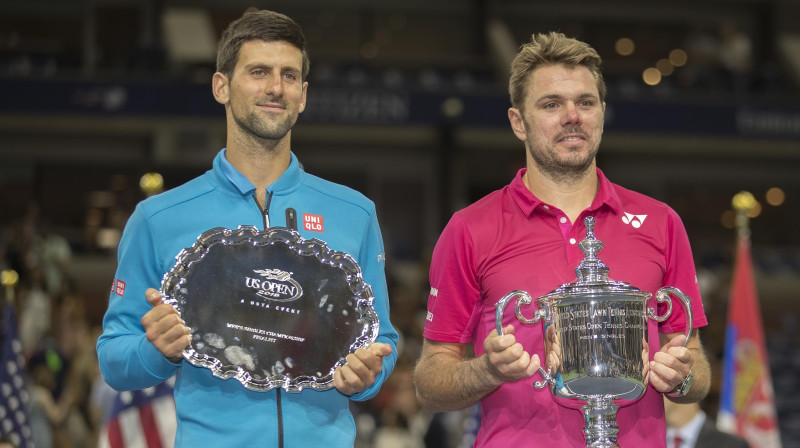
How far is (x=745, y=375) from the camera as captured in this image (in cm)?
796

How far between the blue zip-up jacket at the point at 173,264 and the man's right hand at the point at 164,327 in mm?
100

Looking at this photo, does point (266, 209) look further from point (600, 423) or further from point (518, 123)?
point (600, 423)

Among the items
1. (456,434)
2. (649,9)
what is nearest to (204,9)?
(649,9)

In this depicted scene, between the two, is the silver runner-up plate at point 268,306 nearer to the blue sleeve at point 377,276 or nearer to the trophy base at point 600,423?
the blue sleeve at point 377,276

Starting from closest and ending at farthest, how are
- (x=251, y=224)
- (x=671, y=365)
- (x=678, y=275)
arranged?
(x=671, y=365)
(x=251, y=224)
(x=678, y=275)

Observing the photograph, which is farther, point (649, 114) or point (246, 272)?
point (649, 114)

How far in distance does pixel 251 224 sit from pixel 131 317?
0.41 metres

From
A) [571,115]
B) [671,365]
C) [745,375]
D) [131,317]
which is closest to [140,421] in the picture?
[131,317]

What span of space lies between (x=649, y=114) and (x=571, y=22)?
539 centimetres

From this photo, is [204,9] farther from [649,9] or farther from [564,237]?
[564,237]

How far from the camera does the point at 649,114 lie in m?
17.0

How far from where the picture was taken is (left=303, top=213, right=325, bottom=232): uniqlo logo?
2.89 meters

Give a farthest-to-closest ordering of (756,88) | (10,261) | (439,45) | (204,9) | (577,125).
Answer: (439,45)
(204,9)
(756,88)
(10,261)
(577,125)

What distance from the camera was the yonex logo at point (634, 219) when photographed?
9.76ft
